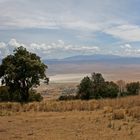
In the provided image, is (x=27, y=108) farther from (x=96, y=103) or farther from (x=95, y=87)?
(x=95, y=87)

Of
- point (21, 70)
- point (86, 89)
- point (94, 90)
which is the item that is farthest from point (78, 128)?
point (86, 89)

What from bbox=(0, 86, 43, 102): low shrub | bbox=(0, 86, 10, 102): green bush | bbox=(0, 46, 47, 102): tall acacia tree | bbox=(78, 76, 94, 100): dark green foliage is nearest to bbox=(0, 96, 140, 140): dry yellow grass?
bbox=(0, 46, 47, 102): tall acacia tree

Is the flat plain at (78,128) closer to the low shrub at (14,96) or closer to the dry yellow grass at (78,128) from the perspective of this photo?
the dry yellow grass at (78,128)

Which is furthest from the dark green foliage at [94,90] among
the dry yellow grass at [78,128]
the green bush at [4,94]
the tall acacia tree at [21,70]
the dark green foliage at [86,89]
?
the dry yellow grass at [78,128]

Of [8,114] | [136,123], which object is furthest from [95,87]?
[136,123]

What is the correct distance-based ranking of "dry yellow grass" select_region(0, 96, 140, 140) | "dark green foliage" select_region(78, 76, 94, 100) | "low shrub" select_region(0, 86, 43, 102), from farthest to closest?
"dark green foliage" select_region(78, 76, 94, 100) < "low shrub" select_region(0, 86, 43, 102) < "dry yellow grass" select_region(0, 96, 140, 140)

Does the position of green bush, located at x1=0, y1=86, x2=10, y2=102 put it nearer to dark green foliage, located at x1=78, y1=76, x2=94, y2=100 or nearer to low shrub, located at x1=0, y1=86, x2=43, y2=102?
low shrub, located at x1=0, y1=86, x2=43, y2=102

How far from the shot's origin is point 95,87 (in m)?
55.7

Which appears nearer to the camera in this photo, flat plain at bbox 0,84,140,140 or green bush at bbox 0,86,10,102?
flat plain at bbox 0,84,140,140

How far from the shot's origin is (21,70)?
1638 inches

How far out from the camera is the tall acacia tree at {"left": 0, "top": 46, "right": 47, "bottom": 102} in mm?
41219

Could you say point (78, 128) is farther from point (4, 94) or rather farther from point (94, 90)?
point (4, 94)

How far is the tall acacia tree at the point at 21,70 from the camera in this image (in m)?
41.2

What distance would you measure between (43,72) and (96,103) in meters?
13.4
